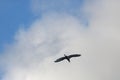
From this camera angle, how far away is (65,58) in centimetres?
13712

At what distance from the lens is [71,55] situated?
450 ft

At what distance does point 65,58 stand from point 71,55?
502 centimetres
